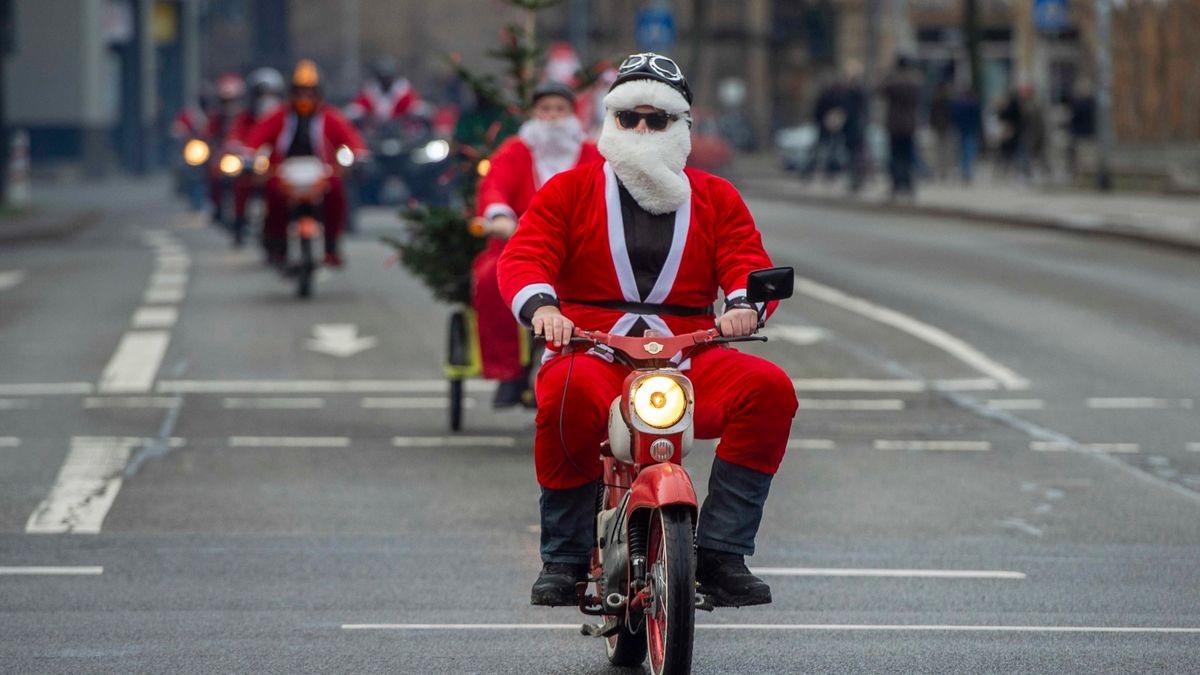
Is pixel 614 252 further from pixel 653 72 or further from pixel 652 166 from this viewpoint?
pixel 653 72

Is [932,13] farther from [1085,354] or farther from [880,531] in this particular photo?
[880,531]

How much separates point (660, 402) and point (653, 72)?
3.61ft

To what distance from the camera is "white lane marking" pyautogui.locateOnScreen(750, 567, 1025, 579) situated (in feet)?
26.9

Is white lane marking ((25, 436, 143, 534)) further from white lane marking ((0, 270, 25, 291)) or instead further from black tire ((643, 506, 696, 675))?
white lane marking ((0, 270, 25, 291))

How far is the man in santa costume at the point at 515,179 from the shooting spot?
10.9 meters

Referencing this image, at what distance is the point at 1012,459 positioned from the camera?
11.2 m

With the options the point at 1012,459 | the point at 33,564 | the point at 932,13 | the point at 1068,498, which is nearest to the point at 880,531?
the point at 1068,498

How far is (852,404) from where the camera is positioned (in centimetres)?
1319

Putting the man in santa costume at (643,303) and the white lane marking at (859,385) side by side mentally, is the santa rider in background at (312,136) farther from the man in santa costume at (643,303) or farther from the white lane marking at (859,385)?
the man in santa costume at (643,303)

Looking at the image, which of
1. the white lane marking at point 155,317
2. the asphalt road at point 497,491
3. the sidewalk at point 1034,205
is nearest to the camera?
the asphalt road at point 497,491

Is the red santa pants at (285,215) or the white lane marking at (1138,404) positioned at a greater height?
the red santa pants at (285,215)

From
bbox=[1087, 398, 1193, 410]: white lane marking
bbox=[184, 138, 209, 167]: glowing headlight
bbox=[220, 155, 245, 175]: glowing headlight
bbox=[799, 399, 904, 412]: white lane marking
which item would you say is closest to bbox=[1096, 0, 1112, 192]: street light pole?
bbox=[184, 138, 209, 167]: glowing headlight

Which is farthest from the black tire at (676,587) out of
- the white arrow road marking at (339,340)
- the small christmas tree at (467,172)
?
the white arrow road marking at (339,340)

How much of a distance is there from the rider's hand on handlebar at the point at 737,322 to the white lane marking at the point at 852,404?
267 inches
